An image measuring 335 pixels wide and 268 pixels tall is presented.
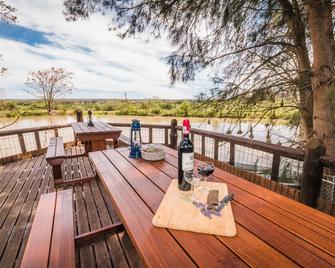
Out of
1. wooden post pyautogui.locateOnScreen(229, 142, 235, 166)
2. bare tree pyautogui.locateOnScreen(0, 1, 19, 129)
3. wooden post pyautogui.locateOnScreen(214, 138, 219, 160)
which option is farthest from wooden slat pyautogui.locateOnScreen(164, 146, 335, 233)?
bare tree pyautogui.locateOnScreen(0, 1, 19, 129)

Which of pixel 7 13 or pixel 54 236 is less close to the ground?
pixel 7 13

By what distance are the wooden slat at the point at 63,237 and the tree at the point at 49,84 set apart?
10893 millimetres

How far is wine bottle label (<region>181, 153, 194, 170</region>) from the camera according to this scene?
3.54 ft

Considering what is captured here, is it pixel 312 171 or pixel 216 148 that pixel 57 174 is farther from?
pixel 312 171

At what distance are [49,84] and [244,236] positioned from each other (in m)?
12.3

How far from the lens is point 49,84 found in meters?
10.6

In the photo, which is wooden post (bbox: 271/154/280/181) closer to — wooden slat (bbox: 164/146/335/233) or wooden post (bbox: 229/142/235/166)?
wooden post (bbox: 229/142/235/166)

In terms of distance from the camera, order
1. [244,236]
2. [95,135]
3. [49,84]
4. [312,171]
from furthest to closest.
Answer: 1. [49,84]
2. [95,135]
3. [312,171]
4. [244,236]

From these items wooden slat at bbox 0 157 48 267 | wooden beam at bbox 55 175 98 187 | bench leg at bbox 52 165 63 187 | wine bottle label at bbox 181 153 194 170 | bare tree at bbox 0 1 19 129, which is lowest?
wooden slat at bbox 0 157 48 267

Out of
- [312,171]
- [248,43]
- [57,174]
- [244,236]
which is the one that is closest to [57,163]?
[57,174]

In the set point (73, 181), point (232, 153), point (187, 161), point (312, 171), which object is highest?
point (187, 161)

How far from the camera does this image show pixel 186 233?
2.56ft

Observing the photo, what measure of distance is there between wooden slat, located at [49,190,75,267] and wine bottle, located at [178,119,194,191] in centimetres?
71

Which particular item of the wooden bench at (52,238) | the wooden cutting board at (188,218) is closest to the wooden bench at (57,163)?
the wooden bench at (52,238)
